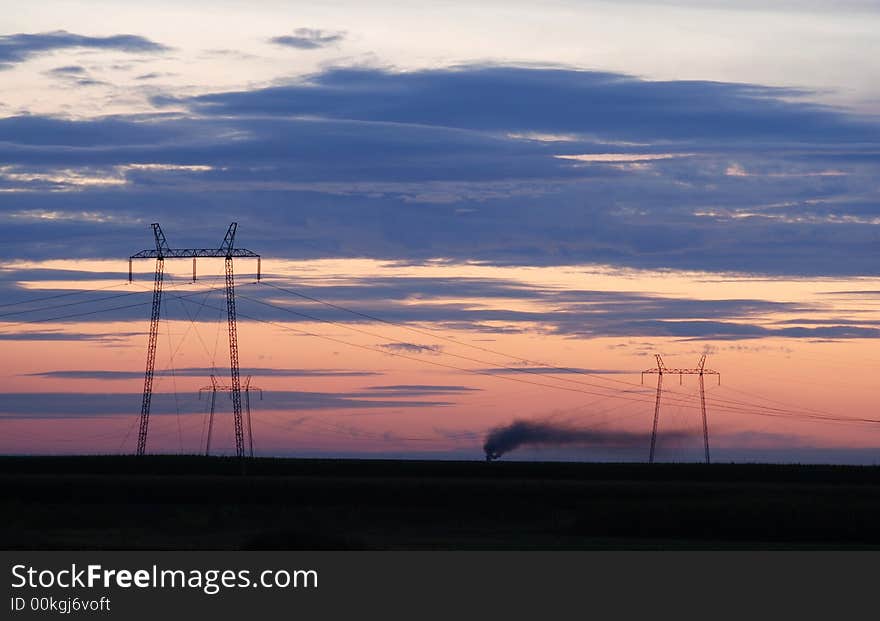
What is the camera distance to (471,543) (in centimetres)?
7306

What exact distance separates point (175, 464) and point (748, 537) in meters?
132

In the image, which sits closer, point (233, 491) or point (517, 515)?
point (517, 515)

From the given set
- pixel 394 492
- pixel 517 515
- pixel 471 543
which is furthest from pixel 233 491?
pixel 471 543

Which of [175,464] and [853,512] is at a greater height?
[853,512]

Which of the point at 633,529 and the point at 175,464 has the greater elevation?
the point at 633,529
